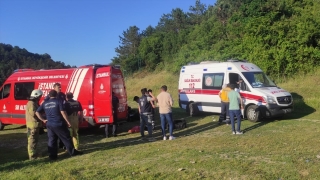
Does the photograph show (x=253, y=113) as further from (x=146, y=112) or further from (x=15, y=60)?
(x=15, y=60)

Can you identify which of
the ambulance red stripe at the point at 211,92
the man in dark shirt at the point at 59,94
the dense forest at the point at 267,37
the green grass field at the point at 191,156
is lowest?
the green grass field at the point at 191,156

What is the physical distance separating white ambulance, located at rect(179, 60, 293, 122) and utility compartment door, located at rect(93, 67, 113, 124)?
206 inches

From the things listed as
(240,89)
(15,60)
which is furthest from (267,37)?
(15,60)

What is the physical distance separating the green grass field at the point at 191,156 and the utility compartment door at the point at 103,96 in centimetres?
78

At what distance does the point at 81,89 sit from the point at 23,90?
3364 mm

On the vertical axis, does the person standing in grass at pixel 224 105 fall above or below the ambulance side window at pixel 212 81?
below

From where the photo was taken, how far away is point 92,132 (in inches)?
505

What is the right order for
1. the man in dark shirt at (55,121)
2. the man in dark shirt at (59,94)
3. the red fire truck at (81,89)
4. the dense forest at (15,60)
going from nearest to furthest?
the man in dark shirt at (55,121) < the man in dark shirt at (59,94) < the red fire truck at (81,89) < the dense forest at (15,60)

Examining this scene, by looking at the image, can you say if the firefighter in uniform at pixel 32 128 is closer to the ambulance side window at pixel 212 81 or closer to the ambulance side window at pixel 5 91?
the ambulance side window at pixel 5 91

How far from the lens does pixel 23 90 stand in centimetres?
1353

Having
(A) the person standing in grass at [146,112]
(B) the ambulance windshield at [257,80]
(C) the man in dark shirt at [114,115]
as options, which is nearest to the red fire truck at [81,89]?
(C) the man in dark shirt at [114,115]

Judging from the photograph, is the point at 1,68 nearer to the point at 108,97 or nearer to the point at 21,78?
the point at 21,78

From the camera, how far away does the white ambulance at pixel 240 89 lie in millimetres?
12500

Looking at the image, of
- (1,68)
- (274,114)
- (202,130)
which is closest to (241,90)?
(274,114)
